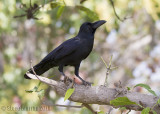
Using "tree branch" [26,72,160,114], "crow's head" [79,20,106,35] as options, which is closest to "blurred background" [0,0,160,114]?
"crow's head" [79,20,106,35]

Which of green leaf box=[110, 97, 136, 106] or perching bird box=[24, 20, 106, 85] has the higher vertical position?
perching bird box=[24, 20, 106, 85]

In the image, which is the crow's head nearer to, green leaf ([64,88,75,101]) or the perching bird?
the perching bird

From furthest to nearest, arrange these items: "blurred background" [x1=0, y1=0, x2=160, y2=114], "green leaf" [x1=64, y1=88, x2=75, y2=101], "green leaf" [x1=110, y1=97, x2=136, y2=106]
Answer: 1. "blurred background" [x1=0, y1=0, x2=160, y2=114]
2. "green leaf" [x1=64, y1=88, x2=75, y2=101]
3. "green leaf" [x1=110, y1=97, x2=136, y2=106]

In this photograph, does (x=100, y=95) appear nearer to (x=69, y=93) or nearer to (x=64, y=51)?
(x=69, y=93)

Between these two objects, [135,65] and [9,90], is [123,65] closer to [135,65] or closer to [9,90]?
[135,65]

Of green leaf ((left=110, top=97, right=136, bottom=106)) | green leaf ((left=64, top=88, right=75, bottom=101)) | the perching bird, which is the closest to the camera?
green leaf ((left=110, top=97, right=136, bottom=106))

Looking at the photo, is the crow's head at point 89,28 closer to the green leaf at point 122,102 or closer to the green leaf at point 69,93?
the green leaf at point 69,93

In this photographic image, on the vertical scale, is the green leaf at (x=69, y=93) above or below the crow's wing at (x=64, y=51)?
below

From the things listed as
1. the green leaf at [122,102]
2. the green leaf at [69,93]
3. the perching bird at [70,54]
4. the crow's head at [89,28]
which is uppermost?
the crow's head at [89,28]

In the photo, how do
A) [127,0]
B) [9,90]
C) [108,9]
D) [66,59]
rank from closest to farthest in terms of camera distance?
[66,59] → [108,9] → [127,0] → [9,90]

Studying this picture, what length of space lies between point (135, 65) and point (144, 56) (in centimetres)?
53

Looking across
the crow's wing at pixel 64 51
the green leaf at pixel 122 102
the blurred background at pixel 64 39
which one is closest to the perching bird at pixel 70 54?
the crow's wing at pixel 64 51

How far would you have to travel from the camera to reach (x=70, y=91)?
9.57ft

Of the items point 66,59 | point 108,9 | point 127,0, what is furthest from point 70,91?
point 127,0
